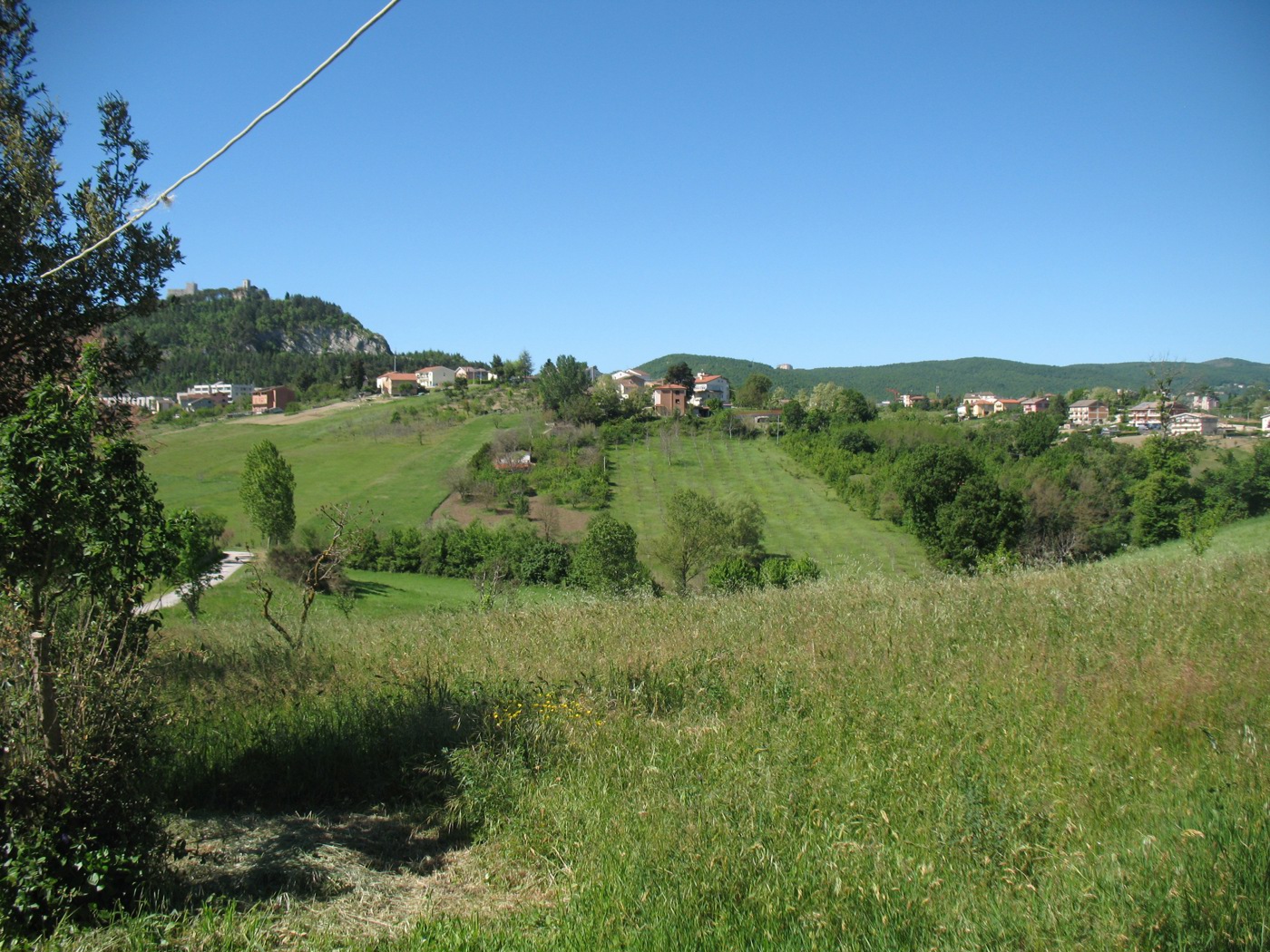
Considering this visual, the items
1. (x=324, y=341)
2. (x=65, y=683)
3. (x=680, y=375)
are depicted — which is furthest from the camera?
(x=324, y=341)

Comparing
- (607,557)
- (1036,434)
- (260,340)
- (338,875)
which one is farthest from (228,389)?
(338,875)

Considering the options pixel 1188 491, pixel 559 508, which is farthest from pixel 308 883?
pixel 559 508

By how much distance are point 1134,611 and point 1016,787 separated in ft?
9.64

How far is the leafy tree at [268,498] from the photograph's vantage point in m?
44.9

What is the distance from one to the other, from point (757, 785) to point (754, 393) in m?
111

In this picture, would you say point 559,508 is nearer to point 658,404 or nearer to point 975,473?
point 975,473

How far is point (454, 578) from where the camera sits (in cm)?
5050

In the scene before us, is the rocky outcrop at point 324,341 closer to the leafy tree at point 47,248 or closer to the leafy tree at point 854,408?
the leafy tree at point 854,408

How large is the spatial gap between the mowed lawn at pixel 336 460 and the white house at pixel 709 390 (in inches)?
1315

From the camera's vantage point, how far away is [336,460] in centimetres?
7131

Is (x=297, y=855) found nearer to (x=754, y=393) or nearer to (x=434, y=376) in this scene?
(x=754, y=393)

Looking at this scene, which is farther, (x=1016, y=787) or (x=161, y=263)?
(x=161, y=263)

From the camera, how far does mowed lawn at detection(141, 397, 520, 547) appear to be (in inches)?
2176

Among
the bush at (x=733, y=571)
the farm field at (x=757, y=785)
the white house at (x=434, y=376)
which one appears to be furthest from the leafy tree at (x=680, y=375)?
the farm field at (x=757, y=785)
